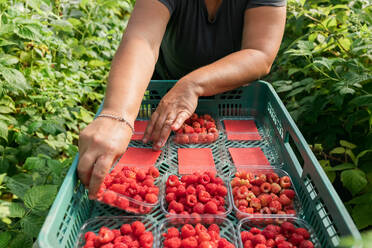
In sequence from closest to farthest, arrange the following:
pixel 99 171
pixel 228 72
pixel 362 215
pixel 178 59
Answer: pixel 99 171 → pixel 362 215 → pixel 228 72 → pixel 178 59

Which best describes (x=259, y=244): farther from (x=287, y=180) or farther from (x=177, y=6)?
(x=177, y=6)

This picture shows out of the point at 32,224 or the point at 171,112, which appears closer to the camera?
the point at 32,224

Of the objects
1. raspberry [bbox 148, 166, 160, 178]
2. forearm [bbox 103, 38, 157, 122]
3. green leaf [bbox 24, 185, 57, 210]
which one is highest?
forearm [bbox 103, 38, 157, 122]

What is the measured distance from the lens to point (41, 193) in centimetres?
124

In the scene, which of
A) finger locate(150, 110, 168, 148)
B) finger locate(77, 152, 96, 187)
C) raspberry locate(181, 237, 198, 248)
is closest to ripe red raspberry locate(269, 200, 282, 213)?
raspberry locate(181, 237, 198, 248)

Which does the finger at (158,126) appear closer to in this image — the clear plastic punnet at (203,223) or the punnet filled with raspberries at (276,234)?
the clear plastic punnet at (203,223)

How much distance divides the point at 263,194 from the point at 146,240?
1.56 feet

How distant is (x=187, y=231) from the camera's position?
40.2 inches

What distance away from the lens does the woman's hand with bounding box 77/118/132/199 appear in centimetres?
97

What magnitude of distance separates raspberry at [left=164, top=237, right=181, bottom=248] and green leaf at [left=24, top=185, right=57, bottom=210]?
1.67ft

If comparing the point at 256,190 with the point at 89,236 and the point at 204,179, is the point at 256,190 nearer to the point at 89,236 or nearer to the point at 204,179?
the point at 204,179

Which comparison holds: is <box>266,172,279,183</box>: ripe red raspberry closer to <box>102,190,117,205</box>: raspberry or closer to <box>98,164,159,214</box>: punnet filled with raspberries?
<box>98,164,159,214</box>: punnet filled with raspberries

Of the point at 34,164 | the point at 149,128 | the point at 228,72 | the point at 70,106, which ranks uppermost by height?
the point at 228,72

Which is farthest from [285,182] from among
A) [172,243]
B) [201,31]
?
[201,31]
